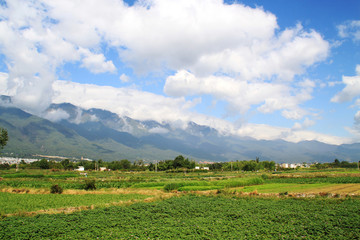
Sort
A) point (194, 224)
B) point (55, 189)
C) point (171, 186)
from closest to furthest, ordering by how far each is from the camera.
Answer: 1. point (194, 224)
2. point (55, 189)
3. point (171, 186)

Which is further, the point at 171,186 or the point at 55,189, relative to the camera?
the point at 171,186

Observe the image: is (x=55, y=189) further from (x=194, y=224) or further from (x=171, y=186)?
(x=194, y=224)

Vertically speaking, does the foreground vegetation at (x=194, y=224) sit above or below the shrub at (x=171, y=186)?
above

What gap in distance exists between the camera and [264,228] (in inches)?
690

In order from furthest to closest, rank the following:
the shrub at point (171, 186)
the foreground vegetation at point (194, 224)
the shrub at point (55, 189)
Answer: the shrub at point (171, 186) → the shrub at point (55, 189) → the foreground vegetation at point (194, 224)

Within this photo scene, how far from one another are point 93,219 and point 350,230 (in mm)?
17845

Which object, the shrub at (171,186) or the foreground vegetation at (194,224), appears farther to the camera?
the shrub at (171,186)

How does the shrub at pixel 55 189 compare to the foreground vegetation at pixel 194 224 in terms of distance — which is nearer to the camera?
the foreground vegetation at pixel 194 224

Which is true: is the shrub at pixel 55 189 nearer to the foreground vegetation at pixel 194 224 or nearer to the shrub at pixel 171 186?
the shrub at pixel 171 186

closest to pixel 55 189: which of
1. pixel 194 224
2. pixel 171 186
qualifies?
pixel 171 186

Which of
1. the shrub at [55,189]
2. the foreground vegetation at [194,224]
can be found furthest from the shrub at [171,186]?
the foreground vegetation at [194,224]

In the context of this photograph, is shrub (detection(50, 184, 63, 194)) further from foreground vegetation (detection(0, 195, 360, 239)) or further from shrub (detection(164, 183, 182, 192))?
foreground vegetation (detection(0, 195, 360, 239))

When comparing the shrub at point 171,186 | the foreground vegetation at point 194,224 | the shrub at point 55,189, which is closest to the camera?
the foreground vegetation at point 194,224

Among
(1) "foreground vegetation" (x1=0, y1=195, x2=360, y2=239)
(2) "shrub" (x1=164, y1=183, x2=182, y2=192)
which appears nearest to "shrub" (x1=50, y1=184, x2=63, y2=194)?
(2) "shrub" (x1=164, y1=183, x2=182, y2=192)
